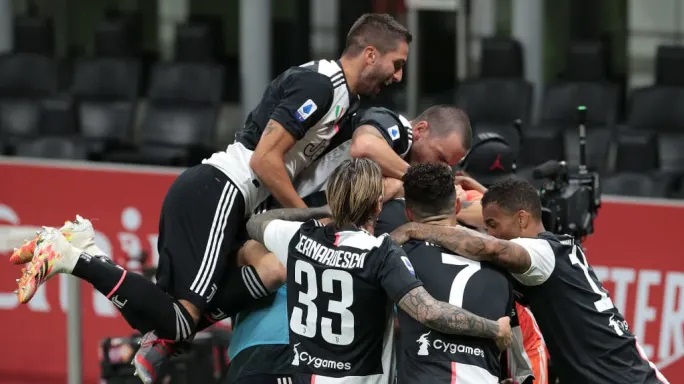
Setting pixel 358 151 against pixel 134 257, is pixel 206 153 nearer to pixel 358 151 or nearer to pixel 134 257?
pixel 134 257

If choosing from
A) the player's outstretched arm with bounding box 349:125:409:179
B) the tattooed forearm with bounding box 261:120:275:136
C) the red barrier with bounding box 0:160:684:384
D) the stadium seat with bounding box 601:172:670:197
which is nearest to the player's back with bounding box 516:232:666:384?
the player's outstretched arm with bounding box 349:125:409:179

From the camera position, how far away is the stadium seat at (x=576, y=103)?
45.8 feet

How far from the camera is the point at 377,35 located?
7.68m

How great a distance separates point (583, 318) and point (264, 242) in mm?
1413

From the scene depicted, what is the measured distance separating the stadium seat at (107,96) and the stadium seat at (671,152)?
191 inches

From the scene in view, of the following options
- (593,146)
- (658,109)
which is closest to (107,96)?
(593,146)

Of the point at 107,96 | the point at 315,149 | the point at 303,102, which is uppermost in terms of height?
the point at 303,102

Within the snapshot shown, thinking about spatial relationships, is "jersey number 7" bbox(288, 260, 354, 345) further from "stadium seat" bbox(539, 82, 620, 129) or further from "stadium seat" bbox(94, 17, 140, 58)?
"stadium seat" bbox(94, 17, 140, 58)

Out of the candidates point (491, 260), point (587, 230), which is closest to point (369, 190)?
Answer: point (491, 260)

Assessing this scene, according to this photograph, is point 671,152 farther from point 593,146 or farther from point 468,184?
point 468,184

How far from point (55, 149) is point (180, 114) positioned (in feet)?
4.10

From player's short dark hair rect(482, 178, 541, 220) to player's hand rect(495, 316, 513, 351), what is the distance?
1.85 feet

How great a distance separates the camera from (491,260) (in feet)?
22.7

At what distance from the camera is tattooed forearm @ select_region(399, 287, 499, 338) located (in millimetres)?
6605
